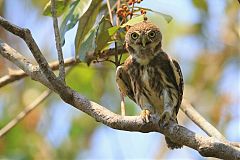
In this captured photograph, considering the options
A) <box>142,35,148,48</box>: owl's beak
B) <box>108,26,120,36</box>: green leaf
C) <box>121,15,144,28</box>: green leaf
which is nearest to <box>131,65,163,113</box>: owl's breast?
<box>142,35,148,48</box>: owl's beak

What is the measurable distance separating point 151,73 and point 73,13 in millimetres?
720

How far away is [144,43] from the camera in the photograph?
446 centimetres

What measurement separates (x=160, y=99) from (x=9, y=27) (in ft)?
4.99

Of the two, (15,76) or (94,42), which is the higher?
(94,42)

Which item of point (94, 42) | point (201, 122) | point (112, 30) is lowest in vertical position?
point (201, 122)

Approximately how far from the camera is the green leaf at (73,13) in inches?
176

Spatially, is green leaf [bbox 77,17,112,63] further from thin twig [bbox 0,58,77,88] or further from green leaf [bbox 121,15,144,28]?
thin twig [bbox 0,58,77,88]

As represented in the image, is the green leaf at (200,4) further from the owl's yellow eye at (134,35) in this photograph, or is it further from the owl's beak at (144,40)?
the owl's yellow eye at (134,35)

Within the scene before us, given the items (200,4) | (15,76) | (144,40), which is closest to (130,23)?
(144,40)

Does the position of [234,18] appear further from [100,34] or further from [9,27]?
[9,27]

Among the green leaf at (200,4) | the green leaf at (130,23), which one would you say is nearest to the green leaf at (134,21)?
the green leaf at (130,23)

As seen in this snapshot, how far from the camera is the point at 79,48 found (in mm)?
4395

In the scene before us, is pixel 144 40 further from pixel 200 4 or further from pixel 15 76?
pixel 200 4

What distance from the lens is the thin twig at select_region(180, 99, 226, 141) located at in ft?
13.3
